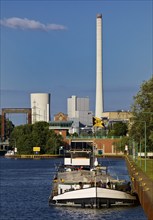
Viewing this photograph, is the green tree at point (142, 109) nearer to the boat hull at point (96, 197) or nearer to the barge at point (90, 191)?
the barge at point (90, 191)

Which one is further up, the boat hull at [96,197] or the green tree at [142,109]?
the green tree at [142,109]

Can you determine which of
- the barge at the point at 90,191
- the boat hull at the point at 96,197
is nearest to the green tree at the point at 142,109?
the barge at the point at 90,191

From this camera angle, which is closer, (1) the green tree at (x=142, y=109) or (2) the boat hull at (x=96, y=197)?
(2) the boat hull at (x=96, y=197)

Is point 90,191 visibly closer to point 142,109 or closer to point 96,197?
point 96,197

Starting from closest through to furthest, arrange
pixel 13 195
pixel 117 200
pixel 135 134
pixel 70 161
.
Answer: pixel 117 200 → pixel 13 195 → pixel 70 161 → pixel 135 134

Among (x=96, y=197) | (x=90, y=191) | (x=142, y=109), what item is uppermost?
(x=142, y=109)

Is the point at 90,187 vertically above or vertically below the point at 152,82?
below

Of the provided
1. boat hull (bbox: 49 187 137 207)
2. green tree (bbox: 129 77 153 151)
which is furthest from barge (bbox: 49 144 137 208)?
green tree (bbox: 129 77 153 151)

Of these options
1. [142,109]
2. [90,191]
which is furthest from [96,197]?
[142,109]

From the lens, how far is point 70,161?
80062 millimetres

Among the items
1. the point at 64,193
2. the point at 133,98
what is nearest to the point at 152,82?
the point at 133,98

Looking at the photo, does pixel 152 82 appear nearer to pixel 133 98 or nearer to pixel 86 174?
pixel 133 98

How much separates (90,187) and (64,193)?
11.5 feet

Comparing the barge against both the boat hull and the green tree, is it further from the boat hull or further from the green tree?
the green tree
